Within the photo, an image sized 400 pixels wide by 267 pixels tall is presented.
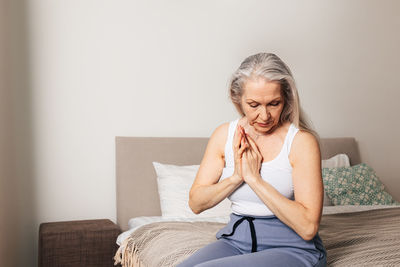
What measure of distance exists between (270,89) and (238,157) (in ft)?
0.91

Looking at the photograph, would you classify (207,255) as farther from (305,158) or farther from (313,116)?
(313,116)

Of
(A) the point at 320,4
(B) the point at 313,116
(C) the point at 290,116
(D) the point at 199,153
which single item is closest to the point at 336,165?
(B) the point at 313,116

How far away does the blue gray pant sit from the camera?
1540 mm

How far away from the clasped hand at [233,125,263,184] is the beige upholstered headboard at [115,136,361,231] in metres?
1.52

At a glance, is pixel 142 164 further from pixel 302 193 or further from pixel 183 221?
pixel 302 193

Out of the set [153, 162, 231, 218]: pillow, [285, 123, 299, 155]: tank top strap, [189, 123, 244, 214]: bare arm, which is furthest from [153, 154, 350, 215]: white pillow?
[285, 123, 299, 155]: tank top strap

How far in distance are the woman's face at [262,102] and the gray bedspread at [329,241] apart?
623 mm

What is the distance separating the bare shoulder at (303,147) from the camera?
1.64 m

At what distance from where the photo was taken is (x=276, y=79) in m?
1.64

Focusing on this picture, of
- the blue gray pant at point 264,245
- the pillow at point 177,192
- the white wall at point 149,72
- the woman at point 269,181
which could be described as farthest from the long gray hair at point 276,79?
the white wall at point 149,72

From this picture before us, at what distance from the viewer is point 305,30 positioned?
153 inches

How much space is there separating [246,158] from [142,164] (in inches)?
64.8

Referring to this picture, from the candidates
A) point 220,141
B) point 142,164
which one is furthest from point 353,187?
point 220,141

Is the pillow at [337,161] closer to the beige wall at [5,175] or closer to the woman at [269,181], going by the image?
the woman at [269,181]
